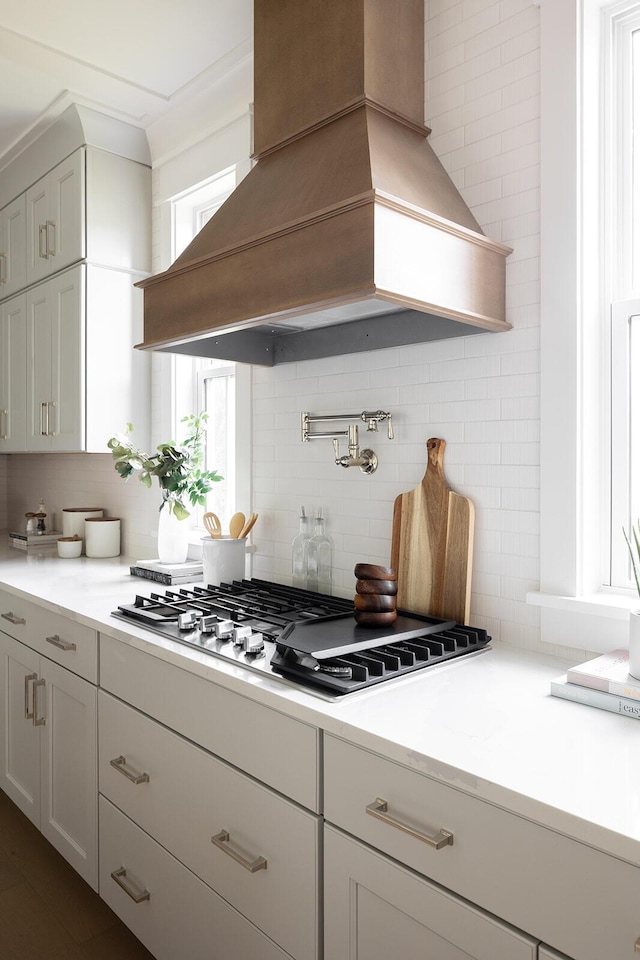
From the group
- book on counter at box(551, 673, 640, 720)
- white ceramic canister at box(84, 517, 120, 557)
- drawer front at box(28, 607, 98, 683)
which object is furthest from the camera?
white ceramic canister at box(84, 517, 120, 557)

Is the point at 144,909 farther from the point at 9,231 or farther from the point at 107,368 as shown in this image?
the point at 9,231

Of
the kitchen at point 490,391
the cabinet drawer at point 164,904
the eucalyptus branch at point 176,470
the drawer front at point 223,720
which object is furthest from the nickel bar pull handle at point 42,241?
the cabinet drawer at point 164,904

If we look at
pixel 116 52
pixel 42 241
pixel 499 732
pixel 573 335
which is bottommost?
pixel 499 732

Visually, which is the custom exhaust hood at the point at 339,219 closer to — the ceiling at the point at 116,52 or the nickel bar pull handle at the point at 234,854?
the ceiling at the point at 116,52

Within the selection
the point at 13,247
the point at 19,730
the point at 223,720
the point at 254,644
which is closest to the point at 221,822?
the point at 223,720

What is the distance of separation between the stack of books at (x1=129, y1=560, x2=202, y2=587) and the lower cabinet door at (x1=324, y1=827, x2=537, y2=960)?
1379 millimetres

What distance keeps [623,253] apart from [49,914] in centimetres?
244

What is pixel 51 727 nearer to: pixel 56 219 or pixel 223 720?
pixel 223 720

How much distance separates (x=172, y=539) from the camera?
2.69m

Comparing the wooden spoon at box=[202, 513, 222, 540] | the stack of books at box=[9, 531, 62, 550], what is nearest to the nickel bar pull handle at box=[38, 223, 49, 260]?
the stack of books at box=[9, 531, 62, 550]

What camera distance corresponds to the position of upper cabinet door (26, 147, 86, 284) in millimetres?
2900

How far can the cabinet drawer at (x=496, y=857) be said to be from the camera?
2.86 ft

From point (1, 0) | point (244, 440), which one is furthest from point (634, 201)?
point (1, 0)

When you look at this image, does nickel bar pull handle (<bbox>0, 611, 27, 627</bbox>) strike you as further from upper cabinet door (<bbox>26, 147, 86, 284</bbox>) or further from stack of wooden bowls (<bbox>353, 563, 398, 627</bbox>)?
upper cabinet door (<bbox>26, 147, 86, 284</bbox>)
